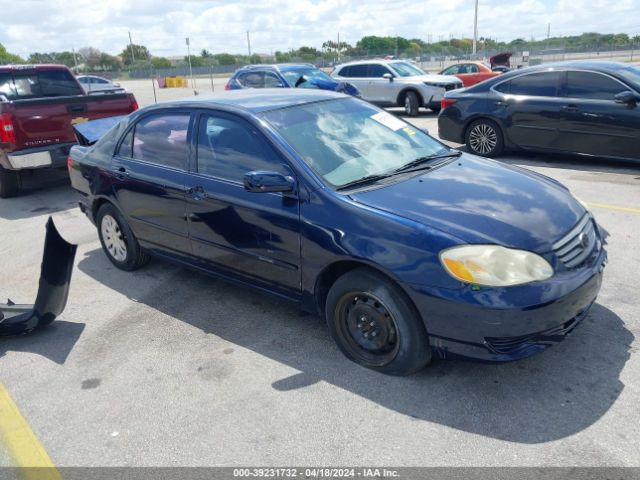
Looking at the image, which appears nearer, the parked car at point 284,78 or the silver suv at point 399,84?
the parked car at point 284,78

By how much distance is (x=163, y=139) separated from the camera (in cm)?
452

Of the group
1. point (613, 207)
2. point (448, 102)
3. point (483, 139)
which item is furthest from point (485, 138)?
point (613, 207)

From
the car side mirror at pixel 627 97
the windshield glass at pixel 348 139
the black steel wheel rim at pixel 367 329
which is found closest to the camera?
the black steel wheel rim at pixel 367 329

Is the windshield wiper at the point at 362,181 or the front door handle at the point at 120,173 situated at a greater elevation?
the windshield wiper at the point at 362,181

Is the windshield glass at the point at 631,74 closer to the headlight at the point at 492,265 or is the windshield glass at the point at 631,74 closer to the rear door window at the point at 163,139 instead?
the headlight at the point at 492,265

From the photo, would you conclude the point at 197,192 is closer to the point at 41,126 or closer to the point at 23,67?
the point at 41,126

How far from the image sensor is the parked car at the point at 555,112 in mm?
7734

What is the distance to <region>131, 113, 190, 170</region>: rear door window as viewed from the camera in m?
4.32

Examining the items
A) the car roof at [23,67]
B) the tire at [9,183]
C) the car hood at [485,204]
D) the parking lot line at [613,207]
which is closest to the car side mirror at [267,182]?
the car hood at [485,204]

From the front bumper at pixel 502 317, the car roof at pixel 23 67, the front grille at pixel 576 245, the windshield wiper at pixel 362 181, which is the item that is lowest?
the front bumper at pixel 502 317

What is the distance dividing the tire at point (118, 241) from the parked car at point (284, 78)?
8.87 m

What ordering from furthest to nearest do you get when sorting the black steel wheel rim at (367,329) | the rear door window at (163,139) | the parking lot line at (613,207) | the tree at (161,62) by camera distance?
the tree at (161,62)
the parking lot line at (613,207)
the rear door window at (163,139)
the black steel wheel rim at (367,329)

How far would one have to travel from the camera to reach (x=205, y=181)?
4074 mm

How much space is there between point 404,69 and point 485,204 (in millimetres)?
13681
